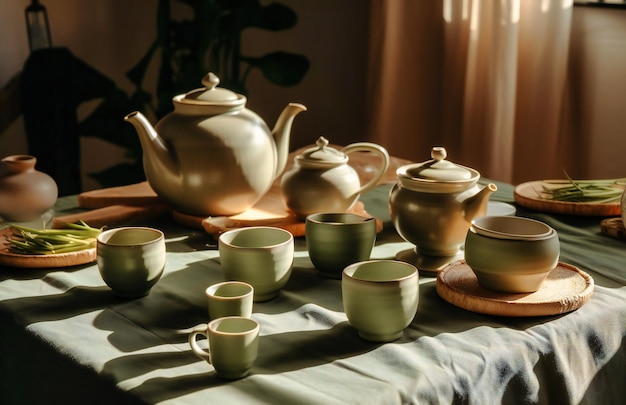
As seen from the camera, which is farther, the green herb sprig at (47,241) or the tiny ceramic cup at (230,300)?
the green herb sprig at (47,241)

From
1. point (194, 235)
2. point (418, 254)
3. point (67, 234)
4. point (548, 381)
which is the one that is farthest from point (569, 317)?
point (67, 234)

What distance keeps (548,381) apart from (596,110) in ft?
5.12

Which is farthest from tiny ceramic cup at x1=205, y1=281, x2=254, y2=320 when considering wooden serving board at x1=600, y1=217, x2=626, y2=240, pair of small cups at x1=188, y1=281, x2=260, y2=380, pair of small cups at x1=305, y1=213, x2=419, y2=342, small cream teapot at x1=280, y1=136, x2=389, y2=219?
wooden serving board at x1=600, y1=217, x2=626, y2=240

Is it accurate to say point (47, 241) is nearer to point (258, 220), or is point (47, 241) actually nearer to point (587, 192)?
point (258, 220)

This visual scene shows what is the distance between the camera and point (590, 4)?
232 cm

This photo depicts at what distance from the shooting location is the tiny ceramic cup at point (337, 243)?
1.16 metres

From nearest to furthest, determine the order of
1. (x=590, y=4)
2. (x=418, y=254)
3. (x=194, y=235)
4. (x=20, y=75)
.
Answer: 1. (x=418, y=254)
2. (x=194, y=235)
3. (x=590, y=4)
4. (x=20, y=75)

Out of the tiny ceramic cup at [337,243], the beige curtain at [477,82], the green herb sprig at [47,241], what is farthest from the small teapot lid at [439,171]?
the beige curtain at [477,82]

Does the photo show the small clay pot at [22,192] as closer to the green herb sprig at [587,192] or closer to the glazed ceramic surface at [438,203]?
the glazed ceramic surface at [438,203]

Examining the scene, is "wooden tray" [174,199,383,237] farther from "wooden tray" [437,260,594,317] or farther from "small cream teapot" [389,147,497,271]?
"wooden tray" [437,260,594,317]

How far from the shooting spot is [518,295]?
1.05m

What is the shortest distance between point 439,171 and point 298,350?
1.31 ft

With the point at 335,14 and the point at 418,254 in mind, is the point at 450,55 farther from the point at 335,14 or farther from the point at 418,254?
the point at 418,254

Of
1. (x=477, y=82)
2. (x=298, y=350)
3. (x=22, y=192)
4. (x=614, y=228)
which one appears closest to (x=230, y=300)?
(x=298, y=350)
